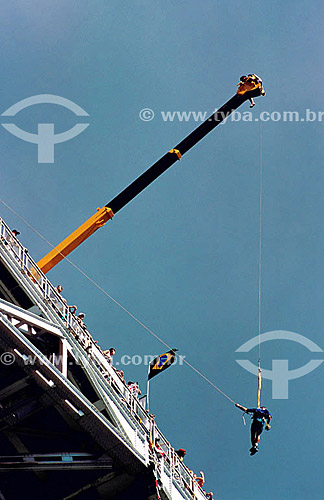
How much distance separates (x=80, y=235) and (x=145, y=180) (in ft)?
15.1

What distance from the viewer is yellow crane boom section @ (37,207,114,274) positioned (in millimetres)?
36000

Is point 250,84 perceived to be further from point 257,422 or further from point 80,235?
point 257,422

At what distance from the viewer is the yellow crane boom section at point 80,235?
1417 inches

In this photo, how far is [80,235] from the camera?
3734 cm

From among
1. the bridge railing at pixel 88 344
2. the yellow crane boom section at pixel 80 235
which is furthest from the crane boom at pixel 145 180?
the bridge railing at pixel 88 344

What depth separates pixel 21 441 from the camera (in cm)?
2261

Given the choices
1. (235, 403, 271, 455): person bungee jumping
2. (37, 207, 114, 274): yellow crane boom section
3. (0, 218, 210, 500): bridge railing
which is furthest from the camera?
(37, 207, 114, 274): yellow crane boom section

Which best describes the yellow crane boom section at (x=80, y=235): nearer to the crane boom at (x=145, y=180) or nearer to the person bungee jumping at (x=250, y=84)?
the crane boom at (x=145, y=180)

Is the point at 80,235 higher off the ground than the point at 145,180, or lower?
lower

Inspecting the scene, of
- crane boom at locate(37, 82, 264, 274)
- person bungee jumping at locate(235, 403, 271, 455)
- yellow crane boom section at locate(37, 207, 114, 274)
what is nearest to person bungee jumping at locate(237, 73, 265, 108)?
crane boom at locate(37, 82, 264, 274)

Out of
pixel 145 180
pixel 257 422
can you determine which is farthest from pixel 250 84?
pixel 257 422

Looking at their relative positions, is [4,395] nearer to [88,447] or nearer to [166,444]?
[88,447]

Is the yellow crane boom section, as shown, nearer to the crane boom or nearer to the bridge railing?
the crane boom

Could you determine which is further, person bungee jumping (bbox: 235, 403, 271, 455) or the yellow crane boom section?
the yellow crane boom section
